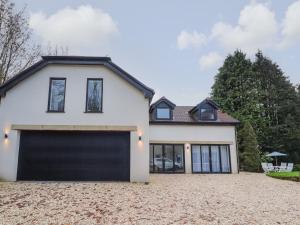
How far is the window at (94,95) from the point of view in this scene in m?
14.6

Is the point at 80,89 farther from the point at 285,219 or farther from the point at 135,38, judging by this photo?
the point at 285,219

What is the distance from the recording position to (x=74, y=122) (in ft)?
46.9

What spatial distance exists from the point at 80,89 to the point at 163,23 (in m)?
9.65

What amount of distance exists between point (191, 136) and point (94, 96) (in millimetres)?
10395

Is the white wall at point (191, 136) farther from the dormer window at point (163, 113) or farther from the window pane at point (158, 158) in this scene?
the dormer window at point (163, 113)

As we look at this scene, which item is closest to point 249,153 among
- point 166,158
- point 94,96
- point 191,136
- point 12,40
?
point 191,136

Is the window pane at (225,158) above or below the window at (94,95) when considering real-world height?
below

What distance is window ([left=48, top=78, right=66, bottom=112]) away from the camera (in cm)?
1456

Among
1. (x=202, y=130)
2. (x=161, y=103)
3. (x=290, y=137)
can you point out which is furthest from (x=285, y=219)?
(x=290, y=137)

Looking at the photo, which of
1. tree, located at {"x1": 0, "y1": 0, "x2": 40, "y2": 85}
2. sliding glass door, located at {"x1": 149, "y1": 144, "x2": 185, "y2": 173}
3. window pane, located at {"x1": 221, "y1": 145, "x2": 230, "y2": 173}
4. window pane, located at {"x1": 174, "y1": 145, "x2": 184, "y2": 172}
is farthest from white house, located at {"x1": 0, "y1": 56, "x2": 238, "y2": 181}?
A: window pane, located at {"x1": 221, "y1": 145, "x2": 230, "y2": 173}

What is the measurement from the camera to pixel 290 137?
34062 millimetres

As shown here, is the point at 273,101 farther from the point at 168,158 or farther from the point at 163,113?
the point at 168,158

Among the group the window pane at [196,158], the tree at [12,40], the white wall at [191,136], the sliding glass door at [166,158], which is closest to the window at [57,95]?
the tree at [12,40]

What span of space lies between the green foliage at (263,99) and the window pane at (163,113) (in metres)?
15.0
